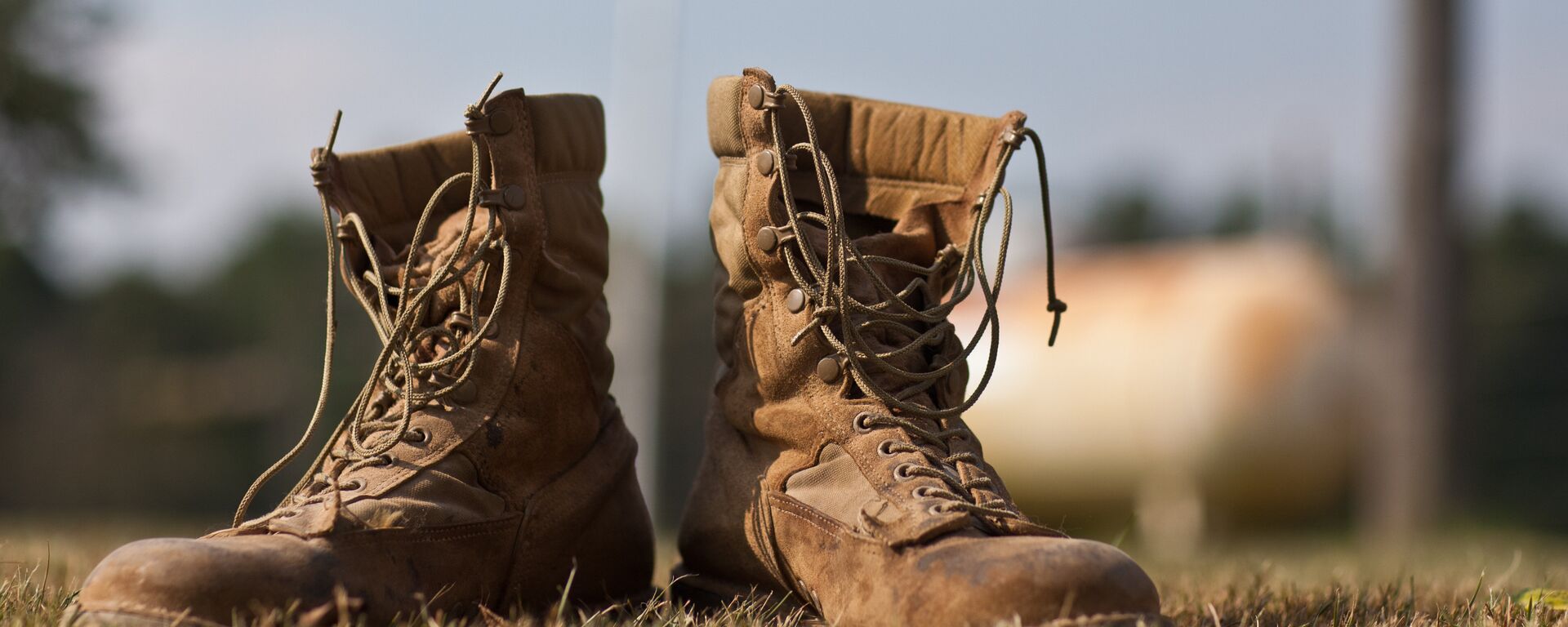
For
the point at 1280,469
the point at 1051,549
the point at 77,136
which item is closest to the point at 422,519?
the point at 1051,549

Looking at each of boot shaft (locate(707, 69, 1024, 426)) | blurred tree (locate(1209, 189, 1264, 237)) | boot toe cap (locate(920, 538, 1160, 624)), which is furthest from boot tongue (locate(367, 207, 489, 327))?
blurred tree (locate(1209, 189, 1264, 237))

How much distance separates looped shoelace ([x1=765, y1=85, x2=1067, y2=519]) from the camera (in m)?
1.78

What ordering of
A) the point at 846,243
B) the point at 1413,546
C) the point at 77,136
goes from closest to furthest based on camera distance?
the point at 846,243 < the point at 1413,546 < the point at 77,136

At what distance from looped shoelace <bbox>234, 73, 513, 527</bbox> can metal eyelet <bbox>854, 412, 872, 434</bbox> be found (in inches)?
20.1

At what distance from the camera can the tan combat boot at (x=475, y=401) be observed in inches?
65.4

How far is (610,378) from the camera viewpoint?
6.96 feet

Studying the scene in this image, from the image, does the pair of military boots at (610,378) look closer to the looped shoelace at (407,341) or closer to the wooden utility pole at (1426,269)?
the looped shoelace at (407,341)

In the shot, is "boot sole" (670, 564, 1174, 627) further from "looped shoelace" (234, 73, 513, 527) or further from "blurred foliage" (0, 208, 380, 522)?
"blurred foliage" (0, 208, 380, 522)

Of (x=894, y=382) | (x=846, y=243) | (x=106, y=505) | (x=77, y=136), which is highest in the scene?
(x=846, y=243)

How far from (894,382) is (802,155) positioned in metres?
0.37

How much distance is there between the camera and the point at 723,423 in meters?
2.03

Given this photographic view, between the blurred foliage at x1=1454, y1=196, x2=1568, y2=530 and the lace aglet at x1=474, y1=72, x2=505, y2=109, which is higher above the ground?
the lace aglet at x1=474, y1=72, x2=505, y2=109

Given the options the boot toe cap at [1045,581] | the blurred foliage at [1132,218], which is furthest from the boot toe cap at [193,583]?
the blurred foliage at [1132,218]

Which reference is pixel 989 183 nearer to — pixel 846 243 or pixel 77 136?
pixel 846 243
